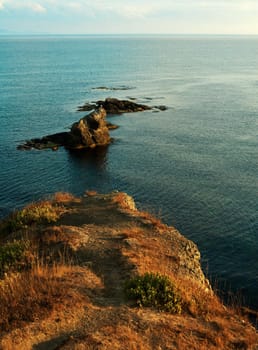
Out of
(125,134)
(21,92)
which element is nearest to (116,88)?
(21,92)

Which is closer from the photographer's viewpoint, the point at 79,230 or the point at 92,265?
the point at 92,265

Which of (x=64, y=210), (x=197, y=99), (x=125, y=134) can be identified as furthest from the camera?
(x=197, y=99)

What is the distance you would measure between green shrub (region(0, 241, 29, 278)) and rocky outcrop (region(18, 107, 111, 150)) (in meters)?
54.7

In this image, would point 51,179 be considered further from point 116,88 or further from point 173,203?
point 116,88

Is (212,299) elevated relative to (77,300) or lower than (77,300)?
lower

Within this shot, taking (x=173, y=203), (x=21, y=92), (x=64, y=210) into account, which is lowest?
(x=173, y=203)

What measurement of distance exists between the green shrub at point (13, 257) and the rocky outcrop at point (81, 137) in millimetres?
54667

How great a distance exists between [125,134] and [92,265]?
211ft

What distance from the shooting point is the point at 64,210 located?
32.9m

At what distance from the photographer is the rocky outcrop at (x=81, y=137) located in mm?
76062

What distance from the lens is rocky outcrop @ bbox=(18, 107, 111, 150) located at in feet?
250

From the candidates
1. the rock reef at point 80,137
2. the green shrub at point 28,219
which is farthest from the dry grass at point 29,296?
the rock reef at point 80,137

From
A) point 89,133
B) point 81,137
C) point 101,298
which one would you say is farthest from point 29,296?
point 89,133

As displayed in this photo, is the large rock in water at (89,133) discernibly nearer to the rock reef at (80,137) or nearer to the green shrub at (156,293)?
the rock reef at (80,137)
